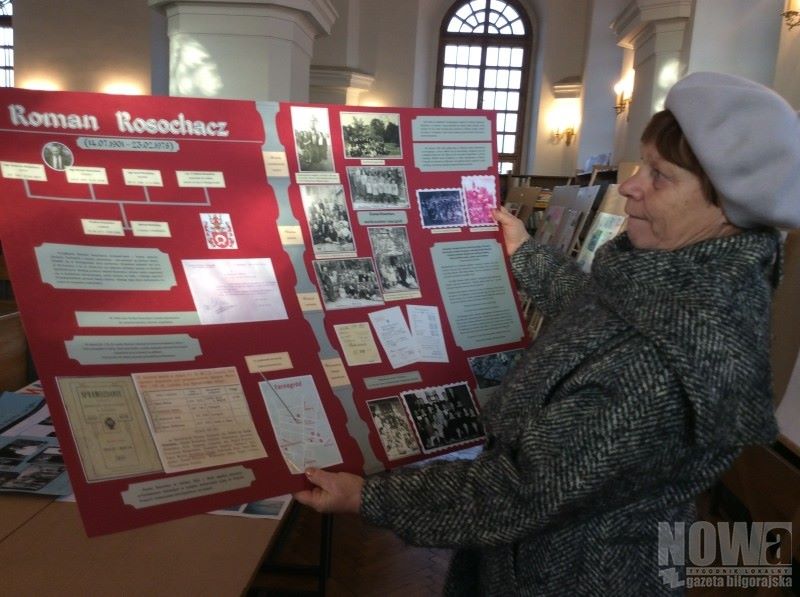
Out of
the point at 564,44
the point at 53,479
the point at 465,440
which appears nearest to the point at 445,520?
the point at 465,440

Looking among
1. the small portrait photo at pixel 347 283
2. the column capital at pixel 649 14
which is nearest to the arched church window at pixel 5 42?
the column capital at pixel 649 14

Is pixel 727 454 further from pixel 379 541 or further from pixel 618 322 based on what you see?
pixel 379 541

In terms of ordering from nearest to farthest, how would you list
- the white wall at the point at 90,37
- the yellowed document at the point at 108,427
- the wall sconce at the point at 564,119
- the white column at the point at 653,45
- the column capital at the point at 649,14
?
the yellowed document at the point at 108,427
the column capital at the point at 649,14
the white column at the point at 653,45
the white wall at the point at 90,37
the wall sconce at the point at 564,119

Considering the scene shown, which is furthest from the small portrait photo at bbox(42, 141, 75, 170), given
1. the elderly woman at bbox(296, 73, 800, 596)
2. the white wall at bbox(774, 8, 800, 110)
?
the white wall at bbox(774, 8, 800, 110)

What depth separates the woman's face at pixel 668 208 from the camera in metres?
0.97

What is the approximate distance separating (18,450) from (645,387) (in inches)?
52.3

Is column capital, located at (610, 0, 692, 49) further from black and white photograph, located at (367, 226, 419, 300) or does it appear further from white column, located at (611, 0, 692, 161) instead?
black and white photograph, located at (367, 226, 419, 300)

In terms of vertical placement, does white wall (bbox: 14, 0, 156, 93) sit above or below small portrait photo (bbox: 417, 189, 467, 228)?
above

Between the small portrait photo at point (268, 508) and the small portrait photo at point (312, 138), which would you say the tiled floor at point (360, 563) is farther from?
the small portrait photo at point (312, 138)

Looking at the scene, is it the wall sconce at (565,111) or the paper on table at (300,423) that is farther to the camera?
the wall sconce at (565,111)

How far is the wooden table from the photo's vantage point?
1024mm

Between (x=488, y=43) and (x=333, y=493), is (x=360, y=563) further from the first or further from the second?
(x=488, y=43)

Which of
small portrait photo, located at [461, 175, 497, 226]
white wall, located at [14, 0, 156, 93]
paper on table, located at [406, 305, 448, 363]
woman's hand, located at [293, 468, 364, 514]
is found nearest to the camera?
woman's hand, located at [293, 468, 364, 514]

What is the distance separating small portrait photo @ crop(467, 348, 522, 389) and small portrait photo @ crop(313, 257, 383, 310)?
10.4 inches
